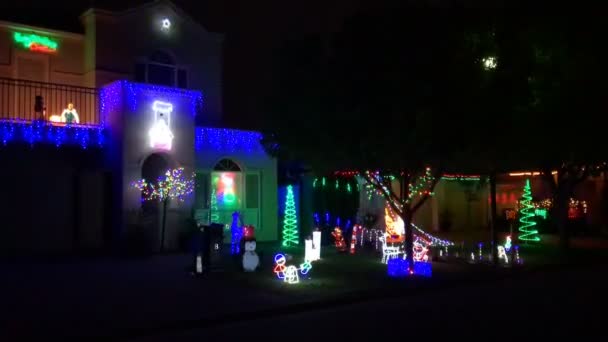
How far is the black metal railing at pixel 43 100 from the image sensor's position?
710 inches

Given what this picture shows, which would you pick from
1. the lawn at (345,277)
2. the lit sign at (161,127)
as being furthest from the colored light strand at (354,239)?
the lit sign at (161,127)

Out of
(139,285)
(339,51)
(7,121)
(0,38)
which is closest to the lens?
(139,285)

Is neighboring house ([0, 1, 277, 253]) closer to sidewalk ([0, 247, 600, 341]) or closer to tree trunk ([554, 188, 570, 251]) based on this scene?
sidewalk ([0, 247, 600, 341])

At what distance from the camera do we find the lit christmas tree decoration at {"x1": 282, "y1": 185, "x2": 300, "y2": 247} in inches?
846

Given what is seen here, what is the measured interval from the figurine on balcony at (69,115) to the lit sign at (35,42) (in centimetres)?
204

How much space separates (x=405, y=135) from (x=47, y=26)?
1233cm

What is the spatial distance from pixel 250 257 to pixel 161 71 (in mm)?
8910

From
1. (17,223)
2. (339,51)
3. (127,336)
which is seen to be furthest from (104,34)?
(127,336)

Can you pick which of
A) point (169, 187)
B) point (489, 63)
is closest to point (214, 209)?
point (169, 187)

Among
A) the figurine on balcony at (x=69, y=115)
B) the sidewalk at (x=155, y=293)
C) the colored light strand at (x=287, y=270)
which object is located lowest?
the sidewalk at (x=155, y=293)

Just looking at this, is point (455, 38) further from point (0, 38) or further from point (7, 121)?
point (0, 38)

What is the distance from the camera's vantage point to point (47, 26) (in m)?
19.5

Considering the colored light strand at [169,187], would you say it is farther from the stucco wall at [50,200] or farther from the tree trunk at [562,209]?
the tree trunk at [562,209]

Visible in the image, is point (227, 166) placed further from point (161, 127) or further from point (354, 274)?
point (354, 274)
